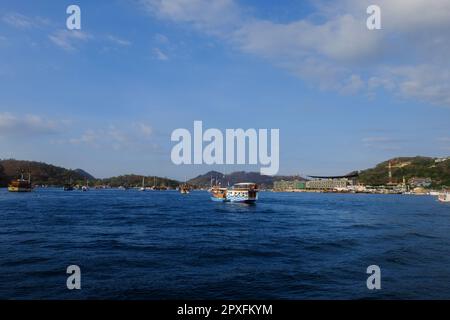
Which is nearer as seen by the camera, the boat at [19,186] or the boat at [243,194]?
the boat at [243,194]

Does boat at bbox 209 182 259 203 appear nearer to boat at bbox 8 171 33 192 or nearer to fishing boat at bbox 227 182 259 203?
fishing boat at bbox 227 182 259 203

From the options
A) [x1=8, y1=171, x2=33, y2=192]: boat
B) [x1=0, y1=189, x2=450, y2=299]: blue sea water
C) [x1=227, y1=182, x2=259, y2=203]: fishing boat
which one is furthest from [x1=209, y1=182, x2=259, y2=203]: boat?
[x1=8, y1=171, x2=33, y2=192]: boat

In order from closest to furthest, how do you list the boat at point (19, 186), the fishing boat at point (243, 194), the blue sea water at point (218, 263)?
the blue sea water at point (218, 263), the fishing boat at point (243, 194), the boat at point (19, 186)

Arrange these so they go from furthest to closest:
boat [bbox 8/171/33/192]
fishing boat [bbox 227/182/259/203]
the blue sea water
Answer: boat [bbox 8/171/33/192]
fishing boat [bbox 227/182/259/203]
the blue sea water

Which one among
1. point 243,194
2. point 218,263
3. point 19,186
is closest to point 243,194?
point 243,194

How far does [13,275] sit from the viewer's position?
19.7 metres

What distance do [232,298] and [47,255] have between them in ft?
50.7

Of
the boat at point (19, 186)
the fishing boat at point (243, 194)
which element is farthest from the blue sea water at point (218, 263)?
the boat at point (19, 186)

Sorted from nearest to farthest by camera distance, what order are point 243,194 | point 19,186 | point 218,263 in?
point 218,263, point 243,194, point 19,186

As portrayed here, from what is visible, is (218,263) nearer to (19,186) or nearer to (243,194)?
(243,194)

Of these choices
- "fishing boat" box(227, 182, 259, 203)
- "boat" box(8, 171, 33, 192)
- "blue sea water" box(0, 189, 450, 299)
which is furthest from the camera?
"boat" box(8, 171, 33, 192)

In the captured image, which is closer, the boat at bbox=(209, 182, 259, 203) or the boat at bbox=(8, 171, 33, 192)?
the boat at bbox=(209, 182, 259, 203)

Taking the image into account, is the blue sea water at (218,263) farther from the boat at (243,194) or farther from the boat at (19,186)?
the boat at (19,186)
